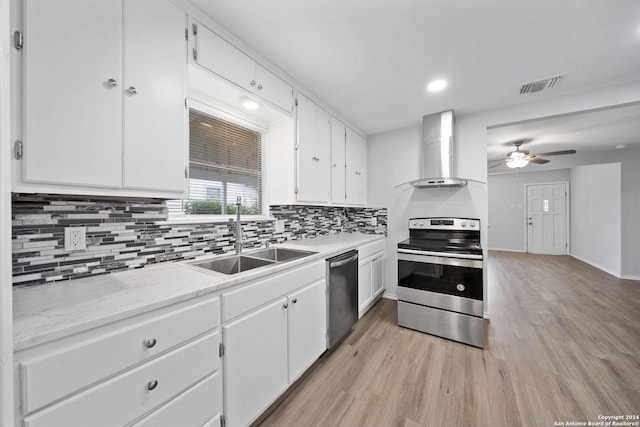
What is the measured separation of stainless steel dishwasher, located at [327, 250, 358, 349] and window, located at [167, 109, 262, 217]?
94cm

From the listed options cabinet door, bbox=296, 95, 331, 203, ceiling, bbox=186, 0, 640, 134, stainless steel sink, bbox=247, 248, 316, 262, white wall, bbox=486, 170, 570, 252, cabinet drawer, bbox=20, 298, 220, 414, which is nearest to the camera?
cabinet drawer, bbox=20, 298, 220, 414

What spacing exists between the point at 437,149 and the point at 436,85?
86 centimetres

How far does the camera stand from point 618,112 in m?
2.95

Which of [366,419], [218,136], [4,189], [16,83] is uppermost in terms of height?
[218,136]

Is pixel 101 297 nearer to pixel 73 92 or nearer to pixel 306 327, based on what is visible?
pixel 73 92

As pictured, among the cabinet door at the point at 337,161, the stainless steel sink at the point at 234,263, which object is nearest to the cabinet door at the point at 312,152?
the cabinet door at the point at 337,161

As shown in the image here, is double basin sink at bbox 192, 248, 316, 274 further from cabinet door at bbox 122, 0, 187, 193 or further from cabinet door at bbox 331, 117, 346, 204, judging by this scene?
cabinet door at bbox 331, 117, 346, 204

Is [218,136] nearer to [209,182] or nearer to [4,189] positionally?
[209,182]

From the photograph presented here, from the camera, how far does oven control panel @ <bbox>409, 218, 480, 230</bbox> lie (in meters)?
2.87

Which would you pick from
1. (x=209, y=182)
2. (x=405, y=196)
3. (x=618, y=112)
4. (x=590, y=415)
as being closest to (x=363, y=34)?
(x=209, y=182)

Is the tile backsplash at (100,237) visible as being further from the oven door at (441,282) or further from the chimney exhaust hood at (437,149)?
the chimney exhaust hood at (437,149)

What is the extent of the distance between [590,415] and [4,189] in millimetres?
2918

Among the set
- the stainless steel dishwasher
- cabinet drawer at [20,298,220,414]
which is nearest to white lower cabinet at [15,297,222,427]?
cabinet drawer at [20,298,220,414]

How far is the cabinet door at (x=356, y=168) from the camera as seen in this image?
124 inches
